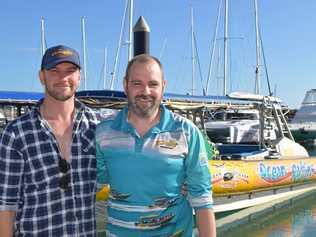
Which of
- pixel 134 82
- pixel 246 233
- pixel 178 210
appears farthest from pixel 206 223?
pixel 246 233

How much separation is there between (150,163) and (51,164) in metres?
0.48

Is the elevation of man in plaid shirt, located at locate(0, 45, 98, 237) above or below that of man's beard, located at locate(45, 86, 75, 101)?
below

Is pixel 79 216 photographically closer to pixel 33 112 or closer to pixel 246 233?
pixel 33 112

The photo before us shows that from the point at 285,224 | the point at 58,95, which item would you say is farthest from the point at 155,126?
the point at 285,224

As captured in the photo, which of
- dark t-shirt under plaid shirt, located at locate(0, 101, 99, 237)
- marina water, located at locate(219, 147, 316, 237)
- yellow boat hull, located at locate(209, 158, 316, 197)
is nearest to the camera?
dark t-shirt under plaid shirt, located at locate(0, 101, 99, 237)

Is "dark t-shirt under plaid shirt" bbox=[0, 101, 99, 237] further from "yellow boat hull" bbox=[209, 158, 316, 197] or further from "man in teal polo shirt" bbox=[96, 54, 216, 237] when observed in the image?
"yellow boat hull" bbox=[209, 158, 316, 197]

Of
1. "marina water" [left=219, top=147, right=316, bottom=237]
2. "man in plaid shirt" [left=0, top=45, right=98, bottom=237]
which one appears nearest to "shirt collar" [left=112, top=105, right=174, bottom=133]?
"man in plaid shirt" [left=0, top=45, right=98, bottom=237]

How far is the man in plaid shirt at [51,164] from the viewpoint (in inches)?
91.1

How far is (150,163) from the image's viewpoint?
7.68 ft

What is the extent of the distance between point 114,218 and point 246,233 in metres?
6.70

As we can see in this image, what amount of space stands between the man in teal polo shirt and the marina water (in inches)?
248

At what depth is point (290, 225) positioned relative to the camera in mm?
9508

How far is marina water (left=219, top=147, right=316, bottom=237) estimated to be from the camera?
8.77 metres

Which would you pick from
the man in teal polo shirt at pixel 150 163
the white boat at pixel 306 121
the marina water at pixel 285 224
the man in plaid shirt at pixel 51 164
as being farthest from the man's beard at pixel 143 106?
the white boat at pixel 306 121
